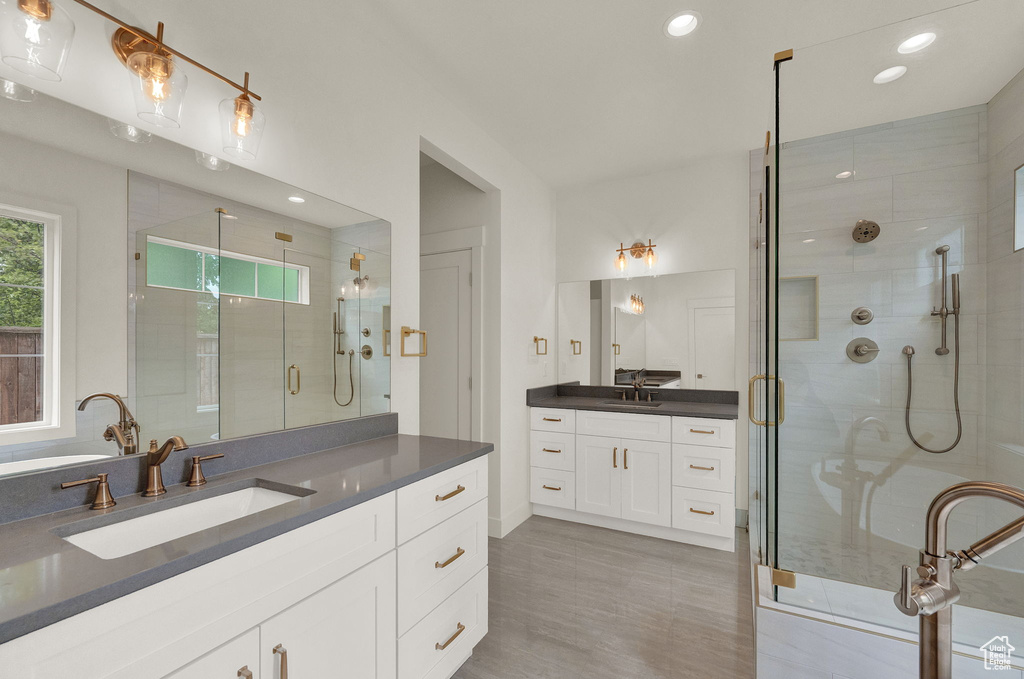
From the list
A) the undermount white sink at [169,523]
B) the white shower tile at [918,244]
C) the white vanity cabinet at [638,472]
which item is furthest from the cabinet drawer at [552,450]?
the undermount white sink at [169,523]

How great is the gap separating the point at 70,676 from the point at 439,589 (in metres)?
1.02

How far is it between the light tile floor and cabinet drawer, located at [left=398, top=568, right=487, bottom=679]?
167mm

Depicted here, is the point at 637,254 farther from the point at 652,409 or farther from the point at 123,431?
the point at 123,431

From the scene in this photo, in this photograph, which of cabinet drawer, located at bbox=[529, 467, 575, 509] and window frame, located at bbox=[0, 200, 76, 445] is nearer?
window frame, located at bbox=[0, 200, 76, 445]

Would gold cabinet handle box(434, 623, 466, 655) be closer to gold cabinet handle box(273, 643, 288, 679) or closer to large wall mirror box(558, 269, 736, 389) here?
gold cabinet handle box(273, 643, 288, 679)

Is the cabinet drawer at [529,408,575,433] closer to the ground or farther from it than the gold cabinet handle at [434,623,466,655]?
farther from it

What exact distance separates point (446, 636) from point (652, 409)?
2.05 metres

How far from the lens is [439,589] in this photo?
61.1 inches

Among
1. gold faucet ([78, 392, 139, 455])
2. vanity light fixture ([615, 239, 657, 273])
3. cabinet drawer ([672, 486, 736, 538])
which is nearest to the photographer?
gold faucet ([78, 392, 139, 455])

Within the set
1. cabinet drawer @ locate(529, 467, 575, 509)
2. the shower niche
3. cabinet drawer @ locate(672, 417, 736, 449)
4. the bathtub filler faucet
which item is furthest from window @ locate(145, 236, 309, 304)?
cabinet drawer @ locate(672, 417, 736, 449)

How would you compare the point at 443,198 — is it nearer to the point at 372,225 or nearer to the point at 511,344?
the point at 511,344

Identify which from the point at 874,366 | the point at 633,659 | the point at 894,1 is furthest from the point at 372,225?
the point at 894,1

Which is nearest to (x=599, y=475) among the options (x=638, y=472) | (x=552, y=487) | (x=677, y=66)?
(x=638, y=472)

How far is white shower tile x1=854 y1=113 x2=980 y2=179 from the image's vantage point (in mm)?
1402
